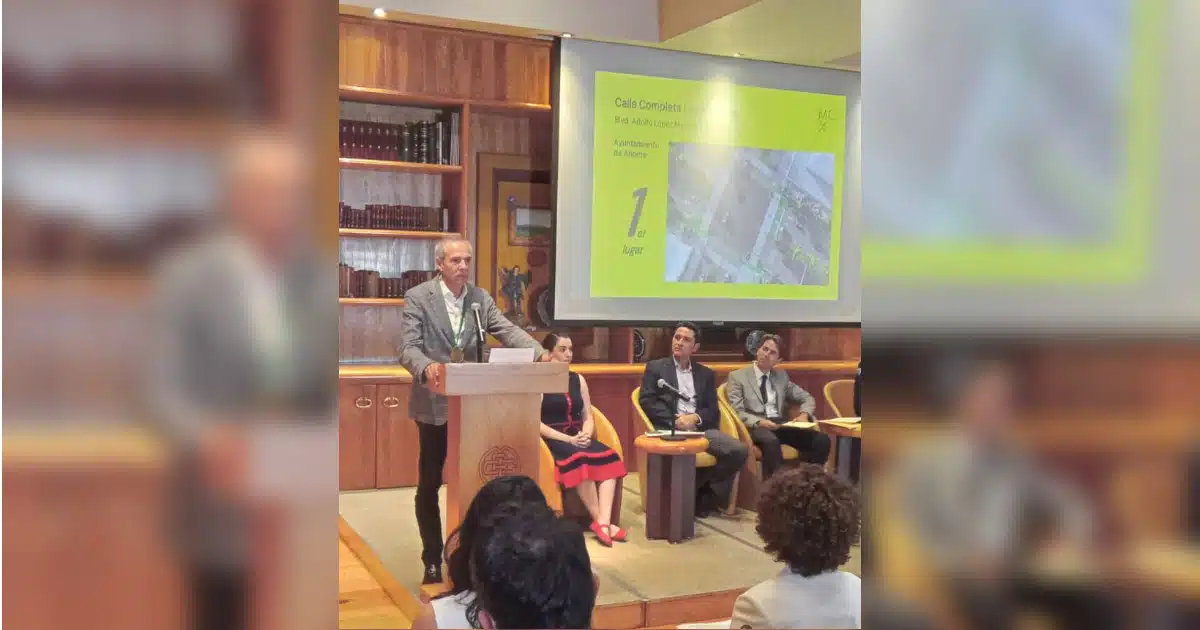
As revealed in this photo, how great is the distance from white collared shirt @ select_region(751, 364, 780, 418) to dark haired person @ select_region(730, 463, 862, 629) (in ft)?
9.46

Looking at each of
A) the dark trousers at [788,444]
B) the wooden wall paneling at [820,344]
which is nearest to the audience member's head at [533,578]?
the dark trousers at [788,444]

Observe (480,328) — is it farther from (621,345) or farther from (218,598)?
(218,598)

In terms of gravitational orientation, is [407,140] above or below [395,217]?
above

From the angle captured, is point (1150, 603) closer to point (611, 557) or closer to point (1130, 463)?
point (1130, 463)

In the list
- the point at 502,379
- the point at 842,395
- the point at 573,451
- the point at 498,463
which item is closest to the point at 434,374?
the point at 502,379

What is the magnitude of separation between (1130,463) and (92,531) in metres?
0.22

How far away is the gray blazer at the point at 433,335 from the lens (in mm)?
3555

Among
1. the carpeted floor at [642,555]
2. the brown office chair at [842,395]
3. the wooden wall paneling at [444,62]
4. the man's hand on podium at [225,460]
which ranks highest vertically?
the wooden wall paneling at [444,62]

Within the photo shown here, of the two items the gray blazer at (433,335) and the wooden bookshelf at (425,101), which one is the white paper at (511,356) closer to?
the gray blazer at (433,335)

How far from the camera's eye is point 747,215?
207 inches

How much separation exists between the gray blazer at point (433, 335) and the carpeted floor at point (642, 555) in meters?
0.67

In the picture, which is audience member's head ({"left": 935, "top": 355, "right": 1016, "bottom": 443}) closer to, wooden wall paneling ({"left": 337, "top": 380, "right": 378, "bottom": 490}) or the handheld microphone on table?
the handheld microphone on table

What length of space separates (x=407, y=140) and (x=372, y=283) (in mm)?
848

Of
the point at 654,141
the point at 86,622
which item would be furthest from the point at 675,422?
the point at 86,622
